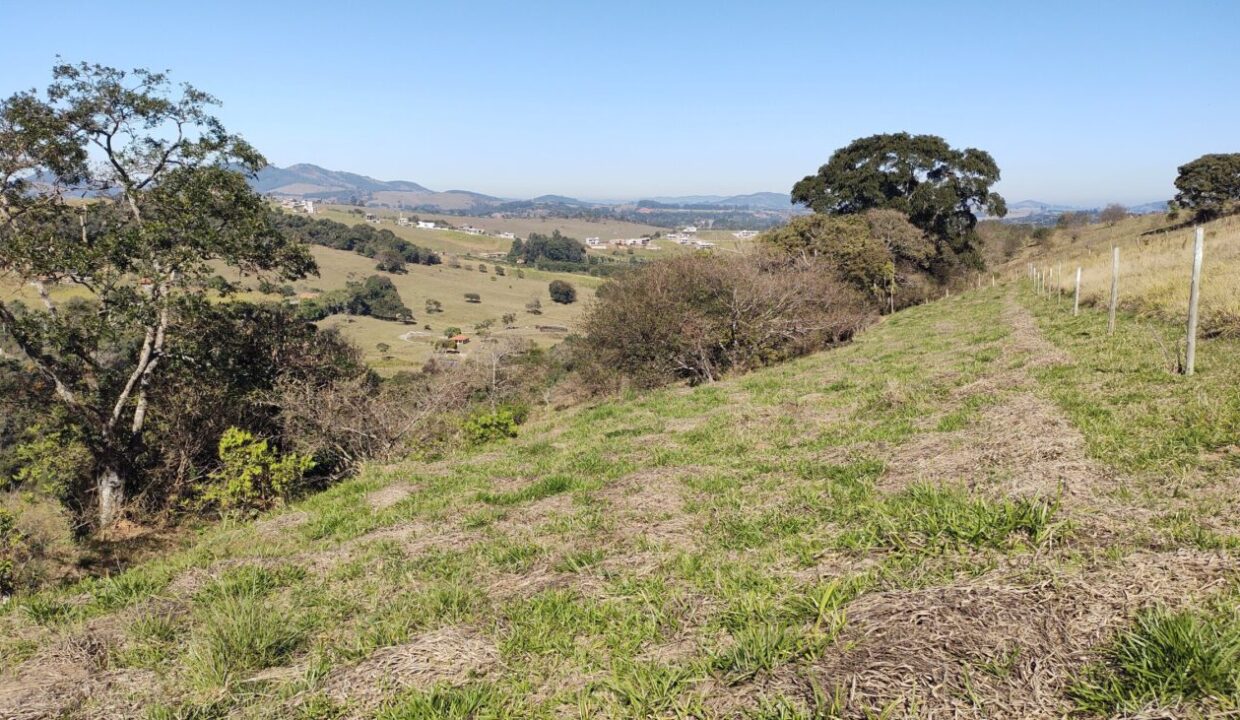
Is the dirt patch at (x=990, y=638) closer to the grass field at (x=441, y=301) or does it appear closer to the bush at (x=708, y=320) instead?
the bush at (x=708, y=320)

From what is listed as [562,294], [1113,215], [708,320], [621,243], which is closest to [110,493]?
[708,320]

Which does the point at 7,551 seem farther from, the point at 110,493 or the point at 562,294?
the point at 562,294

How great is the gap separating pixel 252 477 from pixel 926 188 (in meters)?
46.5

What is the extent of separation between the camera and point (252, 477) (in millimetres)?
12969

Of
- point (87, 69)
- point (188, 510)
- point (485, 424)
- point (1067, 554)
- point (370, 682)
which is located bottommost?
point (188, 510)

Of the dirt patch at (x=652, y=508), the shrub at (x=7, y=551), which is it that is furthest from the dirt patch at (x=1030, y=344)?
the shrub at (x=7, y=551)

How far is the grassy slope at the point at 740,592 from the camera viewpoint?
298 centimetres

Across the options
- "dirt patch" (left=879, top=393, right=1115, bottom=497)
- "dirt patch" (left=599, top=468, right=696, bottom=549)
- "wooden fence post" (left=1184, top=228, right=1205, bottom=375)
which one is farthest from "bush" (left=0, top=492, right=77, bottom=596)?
"wooden fence post" (left=1184, top=228, right=1205, bottom=375)

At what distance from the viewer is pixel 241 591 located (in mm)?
5137

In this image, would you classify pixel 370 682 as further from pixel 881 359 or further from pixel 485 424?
pixel 881 359

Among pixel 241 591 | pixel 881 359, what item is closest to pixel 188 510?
pixel 241 591

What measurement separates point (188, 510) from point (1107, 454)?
60.3ft

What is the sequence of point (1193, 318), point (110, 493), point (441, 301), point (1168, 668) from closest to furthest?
1. point (1168, 668)
2. point (1193, 318)
3. point (110, 493)
4. point (441, 301)

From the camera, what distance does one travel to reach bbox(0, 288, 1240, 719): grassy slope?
2982 mm
